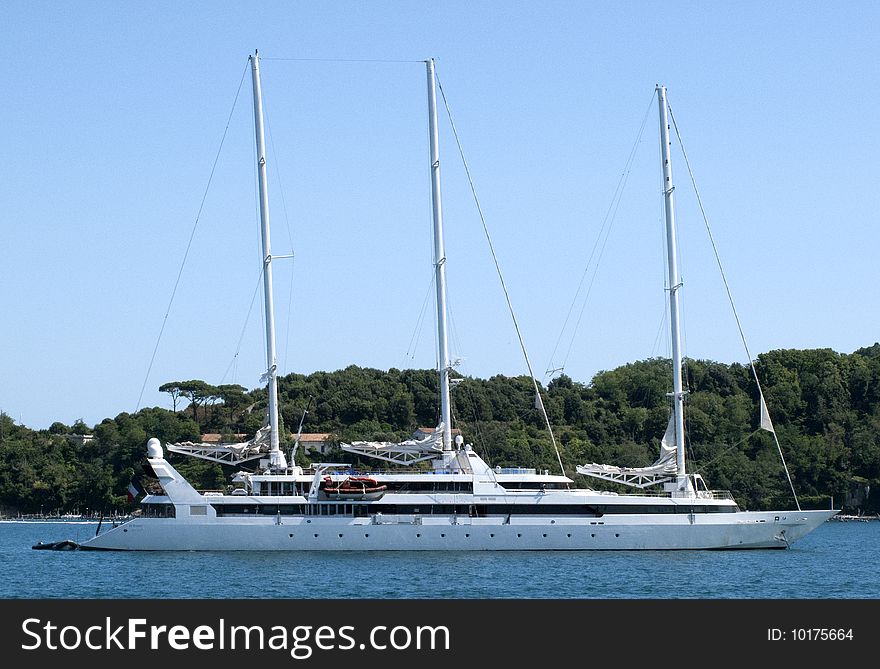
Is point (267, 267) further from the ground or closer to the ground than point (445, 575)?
further from the ground

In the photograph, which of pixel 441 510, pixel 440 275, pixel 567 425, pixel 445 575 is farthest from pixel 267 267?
pixel 567 425

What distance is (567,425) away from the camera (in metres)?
98.8

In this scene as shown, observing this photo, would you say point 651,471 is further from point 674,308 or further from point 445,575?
point 445,575

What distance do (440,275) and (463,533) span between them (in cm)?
886

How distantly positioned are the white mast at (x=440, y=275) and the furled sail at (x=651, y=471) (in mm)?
5137

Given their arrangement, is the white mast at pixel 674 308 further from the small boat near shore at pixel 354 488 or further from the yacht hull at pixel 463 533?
the small boat near shore at pixel 354 488

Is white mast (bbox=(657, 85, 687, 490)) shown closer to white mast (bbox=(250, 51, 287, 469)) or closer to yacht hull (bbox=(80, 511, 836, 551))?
yacht hull (bbox=(80, 511, 836, 551))

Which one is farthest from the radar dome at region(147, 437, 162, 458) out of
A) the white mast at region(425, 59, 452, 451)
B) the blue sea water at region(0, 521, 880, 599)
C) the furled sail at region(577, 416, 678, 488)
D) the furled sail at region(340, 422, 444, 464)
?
the furled sail at region(577, 416, 678, 488)

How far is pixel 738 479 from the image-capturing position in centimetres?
8681

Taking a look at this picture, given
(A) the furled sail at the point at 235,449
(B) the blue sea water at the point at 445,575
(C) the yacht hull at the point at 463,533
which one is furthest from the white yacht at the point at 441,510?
(A) the furled sail at the point at 235,449
